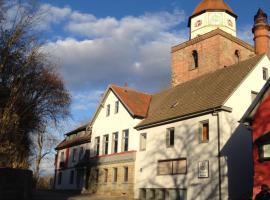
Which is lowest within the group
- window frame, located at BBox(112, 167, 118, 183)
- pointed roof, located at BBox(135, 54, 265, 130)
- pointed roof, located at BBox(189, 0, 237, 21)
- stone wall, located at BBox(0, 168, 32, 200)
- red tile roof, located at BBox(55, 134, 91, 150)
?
stone wall, located at BBox(0, 168, 32, 200)

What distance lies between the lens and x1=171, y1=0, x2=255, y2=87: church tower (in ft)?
136

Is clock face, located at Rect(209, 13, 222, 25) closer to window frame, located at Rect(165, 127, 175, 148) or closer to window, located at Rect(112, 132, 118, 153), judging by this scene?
window, located at Rect(112, 132, 118, 153)

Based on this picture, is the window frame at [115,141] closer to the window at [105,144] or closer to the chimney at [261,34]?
the window at [105,144]

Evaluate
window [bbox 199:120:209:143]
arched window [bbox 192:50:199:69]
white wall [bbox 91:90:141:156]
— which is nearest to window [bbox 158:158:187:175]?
window [bbox 199:120:209:143]

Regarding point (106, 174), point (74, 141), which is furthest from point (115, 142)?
point (74, 141)

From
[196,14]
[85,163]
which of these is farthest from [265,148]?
[196,14]

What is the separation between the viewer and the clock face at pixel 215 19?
43500 mm

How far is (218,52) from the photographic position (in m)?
41.2

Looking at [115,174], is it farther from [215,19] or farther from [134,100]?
[215,19]

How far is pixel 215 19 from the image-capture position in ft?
143

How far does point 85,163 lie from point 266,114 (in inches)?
967

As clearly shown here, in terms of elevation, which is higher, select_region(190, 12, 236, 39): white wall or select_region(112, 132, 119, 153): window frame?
select_region(190, 12, 236, 39): white wall

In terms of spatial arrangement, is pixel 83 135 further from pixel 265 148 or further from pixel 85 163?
pixel 265 148

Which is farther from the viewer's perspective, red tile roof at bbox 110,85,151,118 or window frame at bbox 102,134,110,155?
window frame at bbox 102,134,110,155
